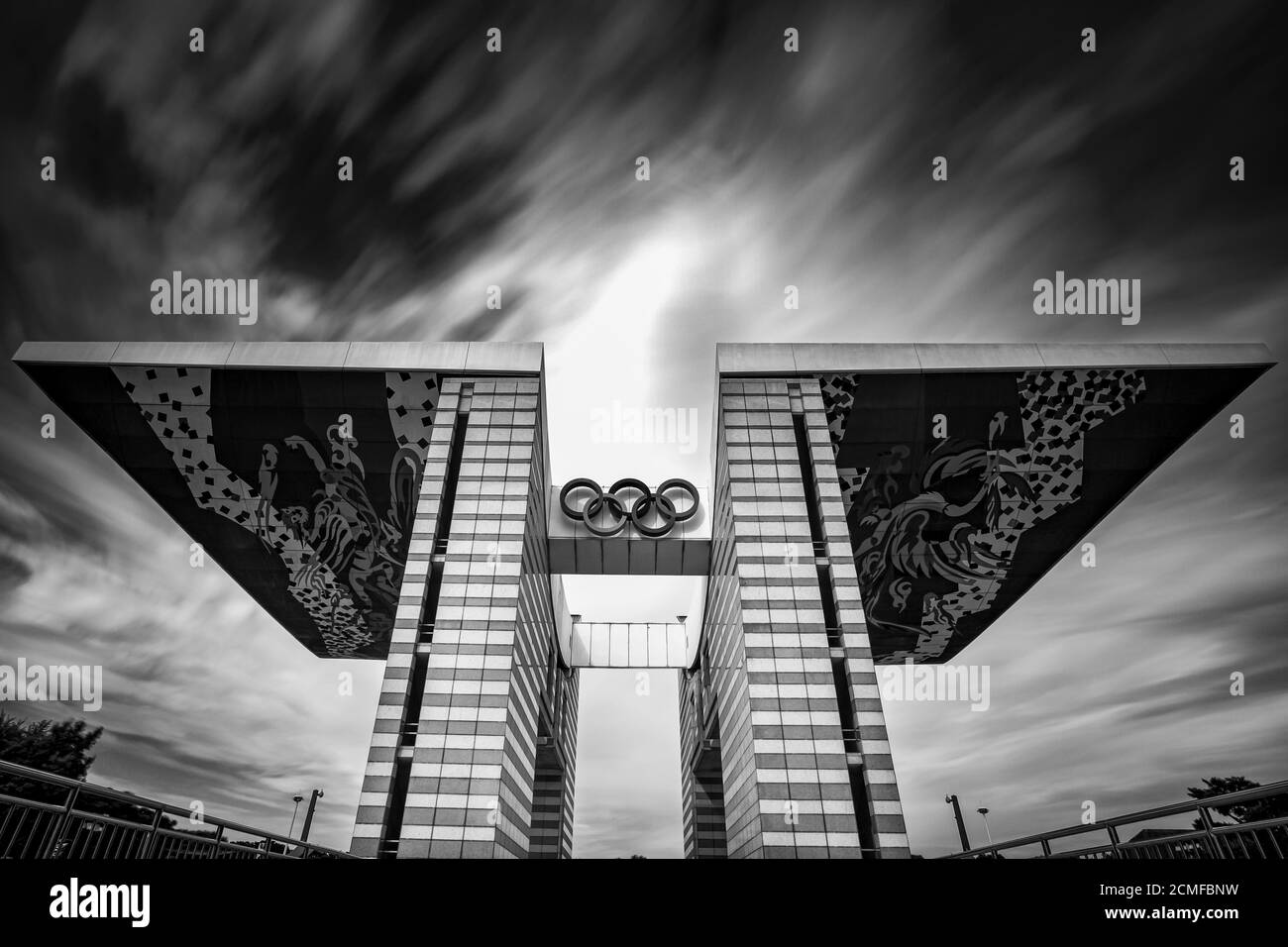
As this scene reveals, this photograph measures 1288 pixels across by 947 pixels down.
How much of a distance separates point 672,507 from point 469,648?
11.5 m

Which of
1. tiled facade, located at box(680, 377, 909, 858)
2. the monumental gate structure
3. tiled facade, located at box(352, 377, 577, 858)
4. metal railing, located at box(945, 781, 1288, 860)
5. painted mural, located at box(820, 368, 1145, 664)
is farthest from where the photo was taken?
painted mural, located at box(820, 368, 1145, 664)

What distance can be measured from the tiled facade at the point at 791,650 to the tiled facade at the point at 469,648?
296 inches

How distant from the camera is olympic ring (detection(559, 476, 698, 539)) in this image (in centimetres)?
2861

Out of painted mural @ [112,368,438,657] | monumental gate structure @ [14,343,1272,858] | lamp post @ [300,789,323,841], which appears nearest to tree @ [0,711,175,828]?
painted mural @ [112,368,438,657]

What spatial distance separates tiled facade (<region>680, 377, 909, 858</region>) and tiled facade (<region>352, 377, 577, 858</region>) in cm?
751

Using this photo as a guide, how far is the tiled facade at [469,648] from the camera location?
18156 mm

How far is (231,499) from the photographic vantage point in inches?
1199

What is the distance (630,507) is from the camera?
2936 cm

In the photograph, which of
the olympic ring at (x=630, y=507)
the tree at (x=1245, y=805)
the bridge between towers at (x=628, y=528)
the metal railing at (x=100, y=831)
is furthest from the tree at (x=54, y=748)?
the tree at (x=1245, y=805)

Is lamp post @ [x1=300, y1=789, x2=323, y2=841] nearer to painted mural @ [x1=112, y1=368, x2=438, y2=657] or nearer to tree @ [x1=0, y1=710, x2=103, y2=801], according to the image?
tree @ [x1=0, y1=710, x2=103, y2=801]

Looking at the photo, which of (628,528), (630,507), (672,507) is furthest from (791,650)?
(630,507)

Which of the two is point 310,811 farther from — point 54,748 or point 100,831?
point 100,831
